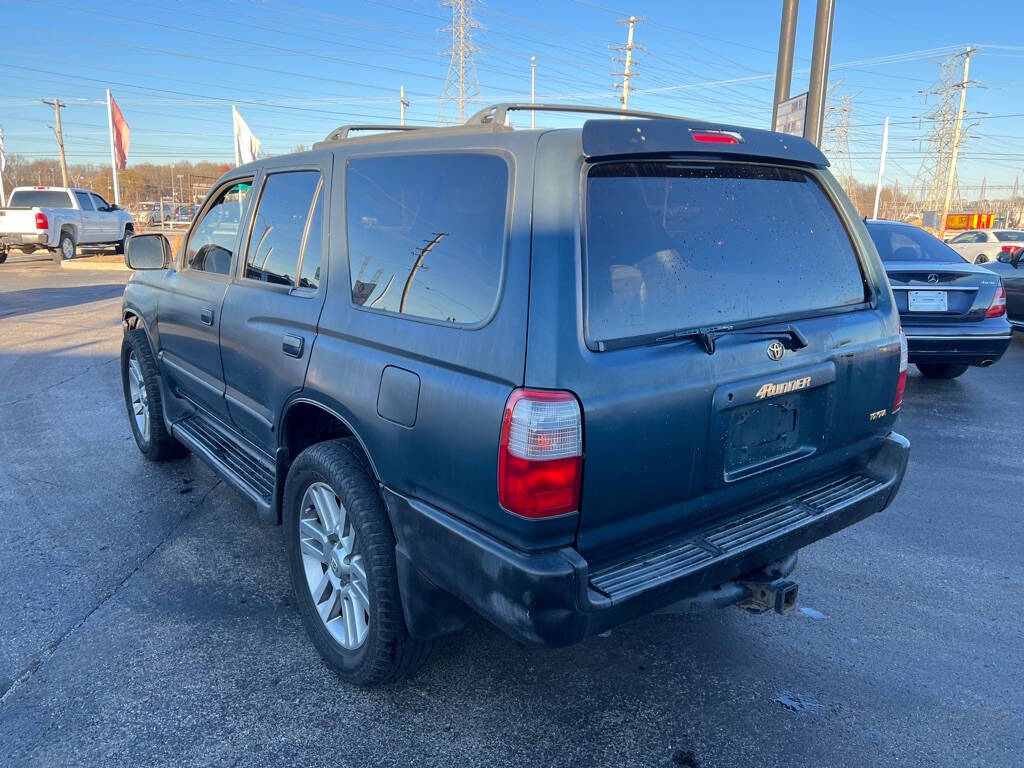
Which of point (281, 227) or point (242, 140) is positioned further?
point (242, 140)

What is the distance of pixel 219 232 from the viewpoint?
407 cm

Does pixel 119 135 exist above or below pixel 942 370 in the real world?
above

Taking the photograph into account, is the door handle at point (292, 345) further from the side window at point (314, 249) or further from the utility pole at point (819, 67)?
the utility pole at point (819, 67)

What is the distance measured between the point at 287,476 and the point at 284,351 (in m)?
0.51

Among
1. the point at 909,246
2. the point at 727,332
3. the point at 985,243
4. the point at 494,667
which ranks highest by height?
the point at 909,246

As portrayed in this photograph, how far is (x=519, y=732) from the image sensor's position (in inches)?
101

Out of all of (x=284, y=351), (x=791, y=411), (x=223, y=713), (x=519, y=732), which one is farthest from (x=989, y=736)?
(x=284, y=351)

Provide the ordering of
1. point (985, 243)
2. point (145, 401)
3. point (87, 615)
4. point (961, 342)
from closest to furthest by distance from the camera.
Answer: point (87, 615) → point (145, 401) → point (961, 342) → point (985, 243)

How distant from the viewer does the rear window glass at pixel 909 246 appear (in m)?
7.40

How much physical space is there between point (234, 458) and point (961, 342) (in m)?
6.21

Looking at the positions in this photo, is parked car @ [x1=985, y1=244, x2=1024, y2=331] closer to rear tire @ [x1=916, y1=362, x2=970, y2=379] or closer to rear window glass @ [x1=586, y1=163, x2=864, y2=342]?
rear tire @ [x1=916, y1=362, x2=970, y2=379]

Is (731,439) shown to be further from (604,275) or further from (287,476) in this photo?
(287,476)

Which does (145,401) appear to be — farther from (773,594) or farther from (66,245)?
(66,245)

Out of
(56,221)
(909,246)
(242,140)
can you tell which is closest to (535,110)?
(909,246)
